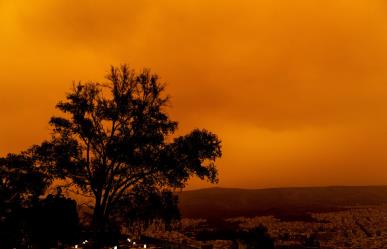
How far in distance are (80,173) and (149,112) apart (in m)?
6.15

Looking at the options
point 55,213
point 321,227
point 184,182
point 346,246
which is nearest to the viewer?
point 55,213

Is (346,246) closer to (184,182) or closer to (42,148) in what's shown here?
(184,182)

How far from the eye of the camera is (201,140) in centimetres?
2941

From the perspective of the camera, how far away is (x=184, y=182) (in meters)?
30.3

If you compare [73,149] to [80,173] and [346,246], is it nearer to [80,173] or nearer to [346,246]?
[80,173]

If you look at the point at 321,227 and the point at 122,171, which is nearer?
the point at 122,171

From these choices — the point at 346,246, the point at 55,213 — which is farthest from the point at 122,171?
the point at 346,246

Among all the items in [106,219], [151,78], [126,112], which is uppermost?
[151,78]

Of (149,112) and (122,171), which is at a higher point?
(149,112)

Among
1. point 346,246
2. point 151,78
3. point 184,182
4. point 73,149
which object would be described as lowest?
point 346,246

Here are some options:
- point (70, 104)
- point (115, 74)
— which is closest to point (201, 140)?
point (115, 74)

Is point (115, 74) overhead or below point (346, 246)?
overhead

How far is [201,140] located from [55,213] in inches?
409

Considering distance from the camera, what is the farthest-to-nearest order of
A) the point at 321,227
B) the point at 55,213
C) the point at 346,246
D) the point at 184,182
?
the point at 321,227 < the point at 346,246 < the point at 184,182 < the point at 55,213
